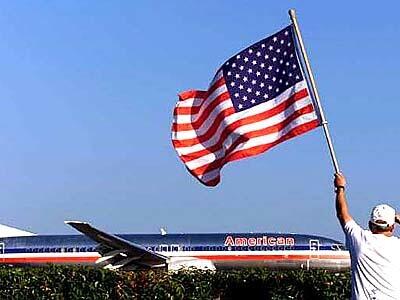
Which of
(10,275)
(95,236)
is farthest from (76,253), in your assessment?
(10,275)

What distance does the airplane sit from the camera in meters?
36.3

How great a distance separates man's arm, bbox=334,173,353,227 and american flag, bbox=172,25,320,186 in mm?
1863

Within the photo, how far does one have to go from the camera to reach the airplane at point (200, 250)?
36.3m

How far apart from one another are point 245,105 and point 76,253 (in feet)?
101

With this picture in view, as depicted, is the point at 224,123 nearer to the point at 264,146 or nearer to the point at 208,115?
the point at 208,115

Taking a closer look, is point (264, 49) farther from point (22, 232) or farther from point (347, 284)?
point (22, 232)

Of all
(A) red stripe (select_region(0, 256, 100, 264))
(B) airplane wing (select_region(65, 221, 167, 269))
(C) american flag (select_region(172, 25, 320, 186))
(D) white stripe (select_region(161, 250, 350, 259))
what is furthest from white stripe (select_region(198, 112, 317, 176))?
(A) red stripe (select_region(0, 256, 100, 264))

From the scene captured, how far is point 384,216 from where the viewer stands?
21.8 feet

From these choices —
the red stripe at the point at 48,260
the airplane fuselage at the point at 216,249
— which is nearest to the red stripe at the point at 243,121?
the airplane fuselage at the point at 216,249

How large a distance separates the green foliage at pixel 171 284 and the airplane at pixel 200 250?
64.9 ft

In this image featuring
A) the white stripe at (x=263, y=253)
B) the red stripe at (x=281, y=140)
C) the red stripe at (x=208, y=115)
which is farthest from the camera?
the white stripe at (x=263, y=253)

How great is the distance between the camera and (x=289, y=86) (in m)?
9.50

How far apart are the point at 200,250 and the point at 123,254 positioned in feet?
16.3

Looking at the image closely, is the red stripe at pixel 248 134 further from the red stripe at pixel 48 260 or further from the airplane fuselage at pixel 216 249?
the red stripe at pixel 48 260
